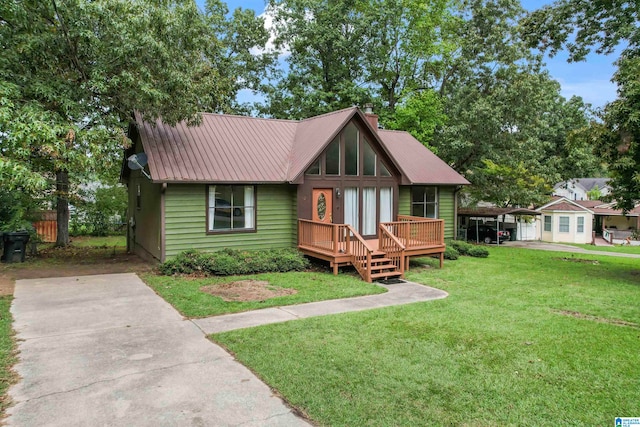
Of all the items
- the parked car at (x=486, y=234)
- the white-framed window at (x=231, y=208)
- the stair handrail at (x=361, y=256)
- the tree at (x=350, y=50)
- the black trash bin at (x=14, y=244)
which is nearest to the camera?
the stair handrail at (x=361, y=256)

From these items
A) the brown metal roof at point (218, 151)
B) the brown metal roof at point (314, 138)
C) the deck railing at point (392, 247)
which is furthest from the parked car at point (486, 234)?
the brown metal roof at point (218, 151)

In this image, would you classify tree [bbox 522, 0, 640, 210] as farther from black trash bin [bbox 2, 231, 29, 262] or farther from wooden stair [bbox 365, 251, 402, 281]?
black trash bin [bbox 2, 231, 29, 262]

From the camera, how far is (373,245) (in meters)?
13.2

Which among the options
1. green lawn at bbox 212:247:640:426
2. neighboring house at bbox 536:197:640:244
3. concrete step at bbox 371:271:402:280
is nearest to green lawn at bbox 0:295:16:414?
green lawn at bbox 212:247:640:426

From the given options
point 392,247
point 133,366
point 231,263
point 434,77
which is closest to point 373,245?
point 392,247

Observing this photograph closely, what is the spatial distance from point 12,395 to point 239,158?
31.8 ft

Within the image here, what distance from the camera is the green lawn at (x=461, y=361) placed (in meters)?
4.21

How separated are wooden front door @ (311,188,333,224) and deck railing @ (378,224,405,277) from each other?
2.14 m

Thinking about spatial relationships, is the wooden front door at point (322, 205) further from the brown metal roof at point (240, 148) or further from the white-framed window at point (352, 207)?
the brown metal roof at point (240, 148)

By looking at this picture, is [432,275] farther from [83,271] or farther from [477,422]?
[83,271]

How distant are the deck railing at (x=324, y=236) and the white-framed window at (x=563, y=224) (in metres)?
26.9

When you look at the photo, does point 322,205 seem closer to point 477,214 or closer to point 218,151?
point 218,151

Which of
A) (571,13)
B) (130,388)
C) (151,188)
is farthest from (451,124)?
(130,388)

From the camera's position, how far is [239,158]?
43.9 ft
